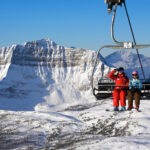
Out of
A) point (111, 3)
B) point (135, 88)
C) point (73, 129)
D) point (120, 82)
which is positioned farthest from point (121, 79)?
point (111, 3)

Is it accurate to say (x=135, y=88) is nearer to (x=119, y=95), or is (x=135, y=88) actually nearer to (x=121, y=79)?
(x=121, y=79)

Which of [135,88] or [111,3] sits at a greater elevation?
[111,3]

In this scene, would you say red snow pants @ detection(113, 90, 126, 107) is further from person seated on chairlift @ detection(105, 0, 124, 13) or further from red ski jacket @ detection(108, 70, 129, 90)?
person seated on chairlift @ detection(105, 0, 124, 13)

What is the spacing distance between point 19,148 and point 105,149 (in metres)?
2.75

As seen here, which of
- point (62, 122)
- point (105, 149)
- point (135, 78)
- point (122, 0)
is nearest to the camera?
point (105, 149)

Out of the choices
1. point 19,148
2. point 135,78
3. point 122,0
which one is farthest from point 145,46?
point 19,148

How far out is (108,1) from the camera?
780 cm

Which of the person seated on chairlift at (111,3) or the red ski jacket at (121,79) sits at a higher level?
the person seated on chairlift at (111,3)

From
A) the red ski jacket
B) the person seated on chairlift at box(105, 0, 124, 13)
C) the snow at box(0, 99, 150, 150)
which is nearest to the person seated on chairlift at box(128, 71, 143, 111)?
the red ski jacket

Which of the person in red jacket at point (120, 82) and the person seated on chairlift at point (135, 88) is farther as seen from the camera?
the person in red jacket at point (120, 82)

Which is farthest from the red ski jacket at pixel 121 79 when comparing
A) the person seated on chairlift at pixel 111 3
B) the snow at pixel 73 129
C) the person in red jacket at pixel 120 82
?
the person seated on chairlift at pixel 111 3

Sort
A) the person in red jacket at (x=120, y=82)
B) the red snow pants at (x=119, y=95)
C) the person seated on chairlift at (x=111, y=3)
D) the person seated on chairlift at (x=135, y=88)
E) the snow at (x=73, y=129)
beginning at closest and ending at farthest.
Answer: the person seated on chairlift at (x=111, y=3) → the snow at (x=73, y=129) → the person seated on chairlift at (x=135, y=88) → the person in red jacket at (x=120, y=82) → the red snow pants at (x=119, y=95)

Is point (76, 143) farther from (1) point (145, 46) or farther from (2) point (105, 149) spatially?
(1) point (145, 46)

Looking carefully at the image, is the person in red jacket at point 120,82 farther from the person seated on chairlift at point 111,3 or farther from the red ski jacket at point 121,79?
the person seated on chairlift at point 111,3
